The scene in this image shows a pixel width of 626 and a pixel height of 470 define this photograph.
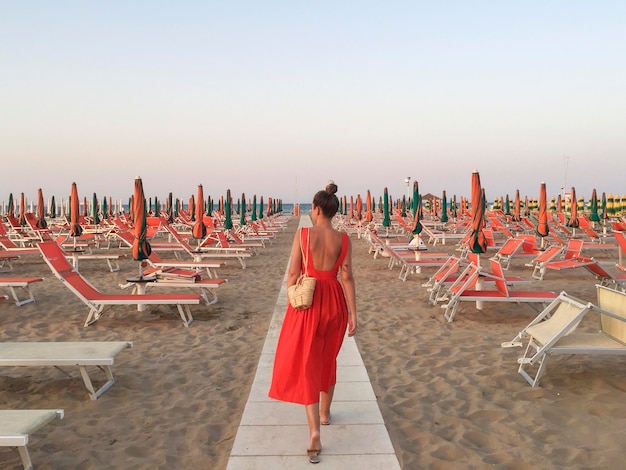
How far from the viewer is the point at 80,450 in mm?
3014

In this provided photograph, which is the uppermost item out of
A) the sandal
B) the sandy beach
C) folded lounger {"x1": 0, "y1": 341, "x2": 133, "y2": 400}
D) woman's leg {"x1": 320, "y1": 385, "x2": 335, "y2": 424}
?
folded lounger {"x1": 0, "y1": 341, "x2": 133, "y2": 400}

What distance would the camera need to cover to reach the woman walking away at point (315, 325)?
106 inches

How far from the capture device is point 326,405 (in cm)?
307

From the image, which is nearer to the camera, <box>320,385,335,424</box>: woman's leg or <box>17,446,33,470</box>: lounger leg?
<box>17,446,33,470</box>: lounger leg

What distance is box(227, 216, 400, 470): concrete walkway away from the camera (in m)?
2.68

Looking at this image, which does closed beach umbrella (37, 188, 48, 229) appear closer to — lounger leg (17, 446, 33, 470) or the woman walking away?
lounger leg (17, 446, 33, 470)

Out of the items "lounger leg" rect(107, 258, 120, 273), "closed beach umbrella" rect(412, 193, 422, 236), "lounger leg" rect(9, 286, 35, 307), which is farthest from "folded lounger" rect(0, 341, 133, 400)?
"closed beach umbrella" rect(412, 193, 422, 236)

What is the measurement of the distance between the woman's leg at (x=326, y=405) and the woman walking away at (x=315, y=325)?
277 millimetres

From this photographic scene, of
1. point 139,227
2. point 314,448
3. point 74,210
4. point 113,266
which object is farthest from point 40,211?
point 314,448

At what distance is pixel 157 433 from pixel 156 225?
1374 cm

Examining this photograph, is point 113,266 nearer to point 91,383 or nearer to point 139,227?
point 139,227

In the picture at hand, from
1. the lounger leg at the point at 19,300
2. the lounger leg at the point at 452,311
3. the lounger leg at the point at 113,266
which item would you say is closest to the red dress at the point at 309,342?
the lounger leg at the point at 452,311

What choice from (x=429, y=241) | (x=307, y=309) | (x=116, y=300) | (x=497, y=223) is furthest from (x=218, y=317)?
(x=497, y=223)

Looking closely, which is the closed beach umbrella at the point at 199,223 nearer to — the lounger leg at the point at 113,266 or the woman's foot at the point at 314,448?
the lounger leg at the point at 113,266
